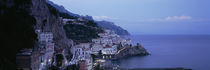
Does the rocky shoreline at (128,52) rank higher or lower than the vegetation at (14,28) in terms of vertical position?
lower

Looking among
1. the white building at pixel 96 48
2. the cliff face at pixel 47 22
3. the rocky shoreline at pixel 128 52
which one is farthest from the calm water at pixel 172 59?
the cliff face at pixel 47 22

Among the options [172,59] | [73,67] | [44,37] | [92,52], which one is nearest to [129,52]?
[172,59]

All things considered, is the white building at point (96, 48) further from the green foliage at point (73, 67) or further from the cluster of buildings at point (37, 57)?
the cluster of buildings at point (37, 57)

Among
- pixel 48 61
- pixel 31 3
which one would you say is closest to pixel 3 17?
pixel 31 3

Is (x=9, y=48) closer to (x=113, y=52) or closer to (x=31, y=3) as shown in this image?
(x=31, y=3)

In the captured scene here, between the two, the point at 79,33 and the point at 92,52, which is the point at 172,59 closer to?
the point at 92,52
